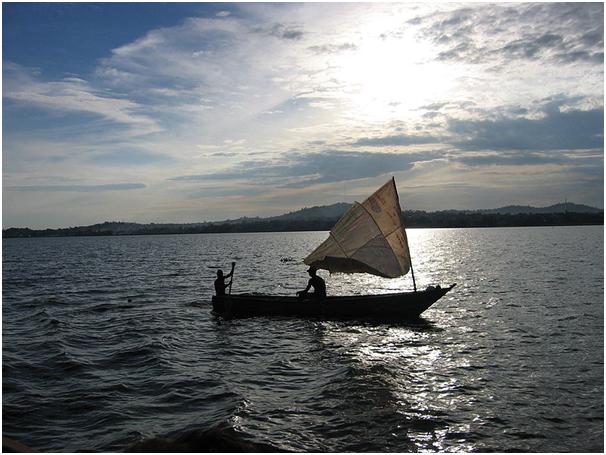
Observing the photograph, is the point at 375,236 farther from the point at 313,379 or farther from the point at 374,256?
the point at 313,379

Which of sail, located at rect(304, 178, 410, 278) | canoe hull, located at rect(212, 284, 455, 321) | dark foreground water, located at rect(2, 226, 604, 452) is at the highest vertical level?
sail, located at rect(304, 178, 410, 278)

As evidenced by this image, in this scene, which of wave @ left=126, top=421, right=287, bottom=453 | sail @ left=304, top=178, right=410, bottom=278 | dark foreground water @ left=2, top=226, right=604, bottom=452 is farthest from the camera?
sail @ left=304, top=178, right=410, bottom=278

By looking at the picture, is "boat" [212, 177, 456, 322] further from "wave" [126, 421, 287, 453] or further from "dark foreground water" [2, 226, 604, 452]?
"wave" [126, 421, 287, 453]

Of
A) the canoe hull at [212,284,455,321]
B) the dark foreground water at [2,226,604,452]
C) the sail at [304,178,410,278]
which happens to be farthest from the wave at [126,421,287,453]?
the sail at [304,178,410,278]

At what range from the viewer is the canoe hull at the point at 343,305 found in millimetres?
25312

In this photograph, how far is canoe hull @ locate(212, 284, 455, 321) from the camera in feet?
83.0

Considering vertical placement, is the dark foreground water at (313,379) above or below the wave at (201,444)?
below

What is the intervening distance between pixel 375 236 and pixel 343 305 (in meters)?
3.95

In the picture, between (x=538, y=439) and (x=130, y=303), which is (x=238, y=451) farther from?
(x=130, y=303)

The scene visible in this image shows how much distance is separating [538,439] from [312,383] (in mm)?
6711

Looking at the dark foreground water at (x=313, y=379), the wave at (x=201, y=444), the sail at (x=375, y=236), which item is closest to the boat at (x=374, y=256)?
the sail at (x=375, y=236)

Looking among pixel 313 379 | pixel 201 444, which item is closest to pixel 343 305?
pixel 313 379

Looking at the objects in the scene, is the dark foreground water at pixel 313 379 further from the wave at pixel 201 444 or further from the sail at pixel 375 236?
the sail at pixel 375 236

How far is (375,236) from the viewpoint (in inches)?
997
